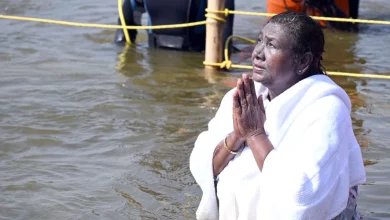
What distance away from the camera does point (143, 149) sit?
16.4 ft

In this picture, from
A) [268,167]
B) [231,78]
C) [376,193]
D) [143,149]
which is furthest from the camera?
[231,78]

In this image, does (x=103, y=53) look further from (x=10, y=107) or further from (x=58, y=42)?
(x=10, y=107)

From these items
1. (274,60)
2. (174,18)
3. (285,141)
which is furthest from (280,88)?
(174,18)

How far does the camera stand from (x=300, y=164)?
2.44m

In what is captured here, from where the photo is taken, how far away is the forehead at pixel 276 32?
259 centimetres

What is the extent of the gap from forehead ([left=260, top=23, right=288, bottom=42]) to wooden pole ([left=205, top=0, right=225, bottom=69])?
3.94 m

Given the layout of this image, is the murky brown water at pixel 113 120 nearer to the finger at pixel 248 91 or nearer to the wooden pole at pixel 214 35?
the wooden pole at pixel 214 35

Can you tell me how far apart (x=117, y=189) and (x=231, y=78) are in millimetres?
2711

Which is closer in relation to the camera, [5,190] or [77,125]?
[5,190]

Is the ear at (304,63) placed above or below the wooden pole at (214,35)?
above

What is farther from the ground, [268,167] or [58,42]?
[268,167]

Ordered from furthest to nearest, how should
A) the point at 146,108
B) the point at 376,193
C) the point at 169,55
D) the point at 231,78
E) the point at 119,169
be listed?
A: the point at 169,55 → the point at 231,78 → the point at 146,108 → the point at 119,169 → the point at 376,193

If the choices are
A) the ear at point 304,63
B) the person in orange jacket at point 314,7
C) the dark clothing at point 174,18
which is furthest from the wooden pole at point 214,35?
the ear at point 304,63

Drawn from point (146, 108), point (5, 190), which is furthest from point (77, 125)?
point (5, 190)
